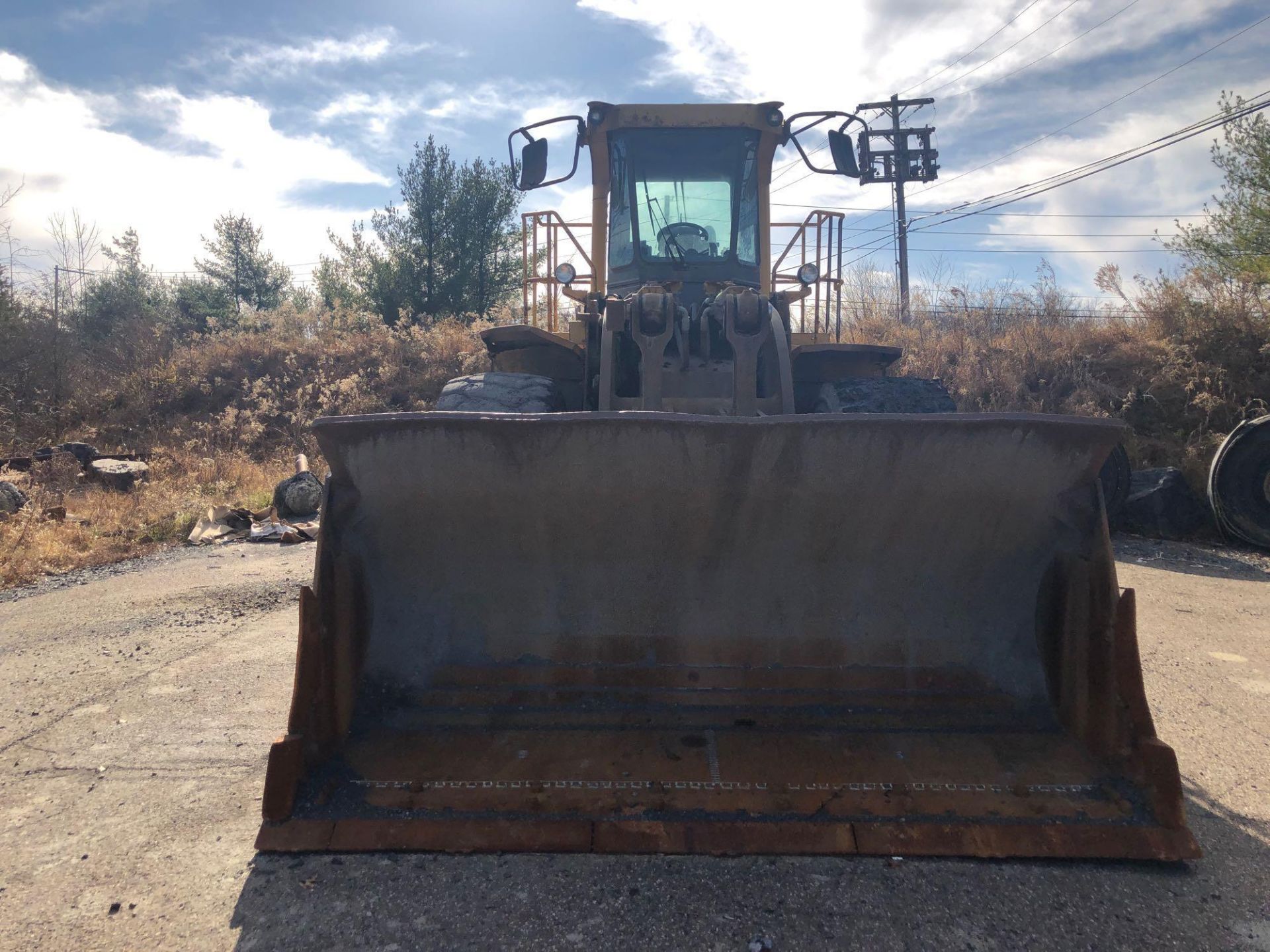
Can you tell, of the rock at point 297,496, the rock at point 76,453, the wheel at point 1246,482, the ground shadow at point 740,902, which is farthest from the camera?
the rock at point 76,453

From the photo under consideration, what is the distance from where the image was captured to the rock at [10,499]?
27.0ft

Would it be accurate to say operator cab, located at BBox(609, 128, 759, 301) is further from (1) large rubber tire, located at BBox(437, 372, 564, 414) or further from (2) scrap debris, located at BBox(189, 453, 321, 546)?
(2) scrap debris, located at BBox(189, 453, 321, 546)

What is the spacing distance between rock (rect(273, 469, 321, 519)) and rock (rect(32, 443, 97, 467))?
409 cm

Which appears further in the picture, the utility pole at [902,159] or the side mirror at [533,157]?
the utility pole at [902,159]

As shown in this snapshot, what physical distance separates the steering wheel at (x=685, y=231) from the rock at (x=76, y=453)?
9.89 metres

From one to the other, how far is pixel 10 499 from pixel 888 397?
→ 893 cm

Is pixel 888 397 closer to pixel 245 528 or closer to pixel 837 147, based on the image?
pixel 837 147

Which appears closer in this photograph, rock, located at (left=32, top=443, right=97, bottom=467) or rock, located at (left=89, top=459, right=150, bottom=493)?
rock, located at (left=89, top=459, right=150, bottom=493)

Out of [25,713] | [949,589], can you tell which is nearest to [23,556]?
[25,713]

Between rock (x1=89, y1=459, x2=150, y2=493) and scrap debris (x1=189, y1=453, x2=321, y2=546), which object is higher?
rock (x1=89, y1=459, x2=150, y2=493)

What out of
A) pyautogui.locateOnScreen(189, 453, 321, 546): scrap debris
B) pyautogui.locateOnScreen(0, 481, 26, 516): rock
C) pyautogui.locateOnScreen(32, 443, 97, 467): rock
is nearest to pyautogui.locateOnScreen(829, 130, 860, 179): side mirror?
pyautogui.locateOnScreen(189, 453, 321, 546): scrap debris

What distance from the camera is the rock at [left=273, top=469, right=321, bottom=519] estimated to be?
9156 millimetres

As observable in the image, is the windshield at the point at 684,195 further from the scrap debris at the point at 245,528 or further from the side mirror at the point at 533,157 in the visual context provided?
the scrap debris at the point at 245,528

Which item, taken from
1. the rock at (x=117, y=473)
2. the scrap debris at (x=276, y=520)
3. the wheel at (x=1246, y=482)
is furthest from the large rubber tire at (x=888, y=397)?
the rock at (x=117, y=473)
